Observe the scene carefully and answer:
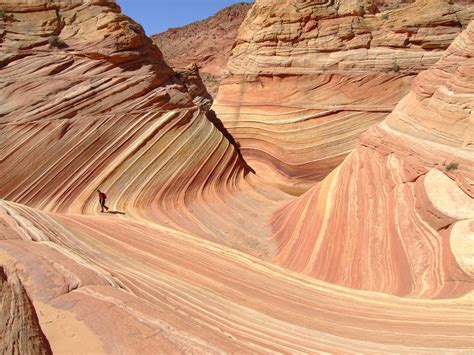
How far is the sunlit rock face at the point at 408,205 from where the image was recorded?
5.61 metres

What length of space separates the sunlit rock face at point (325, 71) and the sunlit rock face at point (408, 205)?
410 cm

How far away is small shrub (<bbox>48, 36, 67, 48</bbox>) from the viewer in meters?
10.0

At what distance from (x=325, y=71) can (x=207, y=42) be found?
35.1m

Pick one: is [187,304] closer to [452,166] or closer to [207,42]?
[452,166]

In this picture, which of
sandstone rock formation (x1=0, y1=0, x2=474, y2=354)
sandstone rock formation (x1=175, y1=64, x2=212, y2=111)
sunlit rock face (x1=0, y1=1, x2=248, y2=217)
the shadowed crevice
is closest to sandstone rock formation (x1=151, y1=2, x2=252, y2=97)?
sandstone rock formation (x1=175, y1=64, x2=212, y2=111)

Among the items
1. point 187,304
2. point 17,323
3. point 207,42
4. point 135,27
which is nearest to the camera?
point 17,323

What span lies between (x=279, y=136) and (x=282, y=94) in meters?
1.37

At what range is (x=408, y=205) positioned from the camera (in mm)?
6613

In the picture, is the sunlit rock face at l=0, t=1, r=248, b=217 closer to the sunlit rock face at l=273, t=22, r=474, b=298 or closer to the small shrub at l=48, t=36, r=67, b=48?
the small shrub at l=48, t=36, r=67, b=48

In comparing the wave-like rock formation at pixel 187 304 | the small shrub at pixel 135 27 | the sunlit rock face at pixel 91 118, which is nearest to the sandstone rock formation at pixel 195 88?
the small shrub at pixel 135 27

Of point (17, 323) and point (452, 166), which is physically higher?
point (452, 166)

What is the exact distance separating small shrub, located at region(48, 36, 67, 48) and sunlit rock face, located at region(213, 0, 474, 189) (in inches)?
234

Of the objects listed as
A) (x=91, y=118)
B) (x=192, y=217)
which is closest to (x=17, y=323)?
(x=192, y=217)

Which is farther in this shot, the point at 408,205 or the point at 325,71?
the point at 325,71
